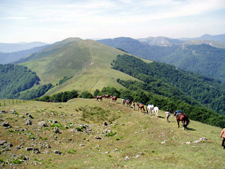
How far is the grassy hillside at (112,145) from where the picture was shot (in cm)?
1812

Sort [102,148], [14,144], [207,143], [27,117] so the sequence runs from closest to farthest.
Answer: [207,143] → [14,144] → [102,148] → [27,117]

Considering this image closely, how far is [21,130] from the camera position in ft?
93.9

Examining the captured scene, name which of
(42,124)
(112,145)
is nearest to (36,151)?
(42,124)

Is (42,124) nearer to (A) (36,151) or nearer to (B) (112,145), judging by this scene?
(A) (36,151)

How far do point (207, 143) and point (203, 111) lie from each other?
244 ft

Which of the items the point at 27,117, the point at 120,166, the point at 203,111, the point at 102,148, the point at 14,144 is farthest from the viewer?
the point at 203,111

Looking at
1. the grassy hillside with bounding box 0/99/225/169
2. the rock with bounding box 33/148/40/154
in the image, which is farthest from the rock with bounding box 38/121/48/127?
the rock with bounding box 33/148/40/154

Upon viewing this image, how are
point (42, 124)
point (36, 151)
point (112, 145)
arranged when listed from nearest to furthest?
point (36, 151), point (112, 145), point (42, 124)

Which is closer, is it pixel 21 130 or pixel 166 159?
pixel 166 159

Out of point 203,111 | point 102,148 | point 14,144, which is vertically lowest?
point 203,111

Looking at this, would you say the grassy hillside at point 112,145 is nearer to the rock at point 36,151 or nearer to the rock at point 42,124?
the rock at point 36,151

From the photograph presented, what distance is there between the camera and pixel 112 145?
27.8 m

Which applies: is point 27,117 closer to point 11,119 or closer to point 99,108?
point 11,119

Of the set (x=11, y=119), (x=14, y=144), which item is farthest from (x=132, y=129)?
(x=11, y=119)
